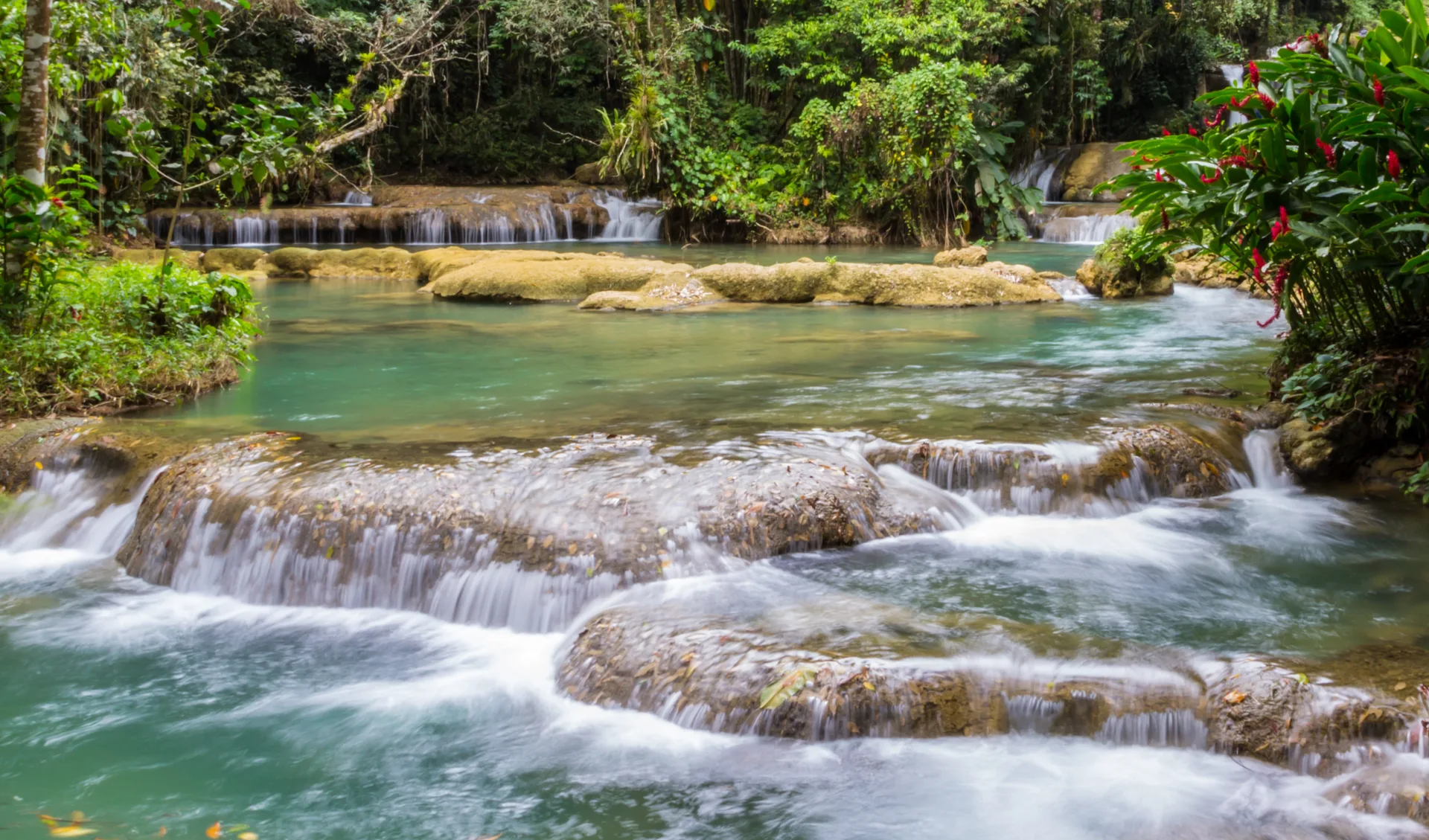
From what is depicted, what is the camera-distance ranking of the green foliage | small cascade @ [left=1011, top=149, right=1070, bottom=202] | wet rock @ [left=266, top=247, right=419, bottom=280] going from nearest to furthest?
the green foliage → wet rock @ [left=266, top=247, right=419, bottom=280] → small cascade @ [left=1011, top=149, right=1070, bottom=202]

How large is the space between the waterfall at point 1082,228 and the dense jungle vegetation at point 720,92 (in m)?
0.71

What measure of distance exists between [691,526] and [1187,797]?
255 cm

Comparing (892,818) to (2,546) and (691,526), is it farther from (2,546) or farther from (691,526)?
(2,546)

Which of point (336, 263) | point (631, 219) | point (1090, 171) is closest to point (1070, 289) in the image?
point (1090, 171)

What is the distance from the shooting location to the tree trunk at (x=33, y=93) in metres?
6.92

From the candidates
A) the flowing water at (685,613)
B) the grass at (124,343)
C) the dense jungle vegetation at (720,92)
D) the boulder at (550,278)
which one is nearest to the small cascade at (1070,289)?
the boulder at (550,278)

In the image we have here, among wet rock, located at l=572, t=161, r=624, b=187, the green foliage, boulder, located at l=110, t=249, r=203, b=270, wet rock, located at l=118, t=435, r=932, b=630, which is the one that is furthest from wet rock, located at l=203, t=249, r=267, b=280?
wet rock, located at l=118, t=435, r=932, b=630

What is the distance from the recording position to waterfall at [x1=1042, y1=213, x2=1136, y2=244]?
20672 millimetres

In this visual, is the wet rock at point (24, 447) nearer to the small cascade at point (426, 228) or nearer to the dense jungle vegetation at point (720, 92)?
the dense jungle vegetation at point (720, 92)

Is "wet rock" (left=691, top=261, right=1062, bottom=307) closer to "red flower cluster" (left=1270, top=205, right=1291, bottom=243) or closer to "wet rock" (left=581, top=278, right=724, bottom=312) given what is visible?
"wet rock" (left=581, top=278, right=724, bottom=312)

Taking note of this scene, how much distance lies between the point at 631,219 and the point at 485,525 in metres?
18.9

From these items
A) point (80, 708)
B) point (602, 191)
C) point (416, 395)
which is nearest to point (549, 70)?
point (602, 191)

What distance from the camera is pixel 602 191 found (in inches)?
965

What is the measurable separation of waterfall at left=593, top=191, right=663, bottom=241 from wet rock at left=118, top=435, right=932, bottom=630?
17.7 metres
